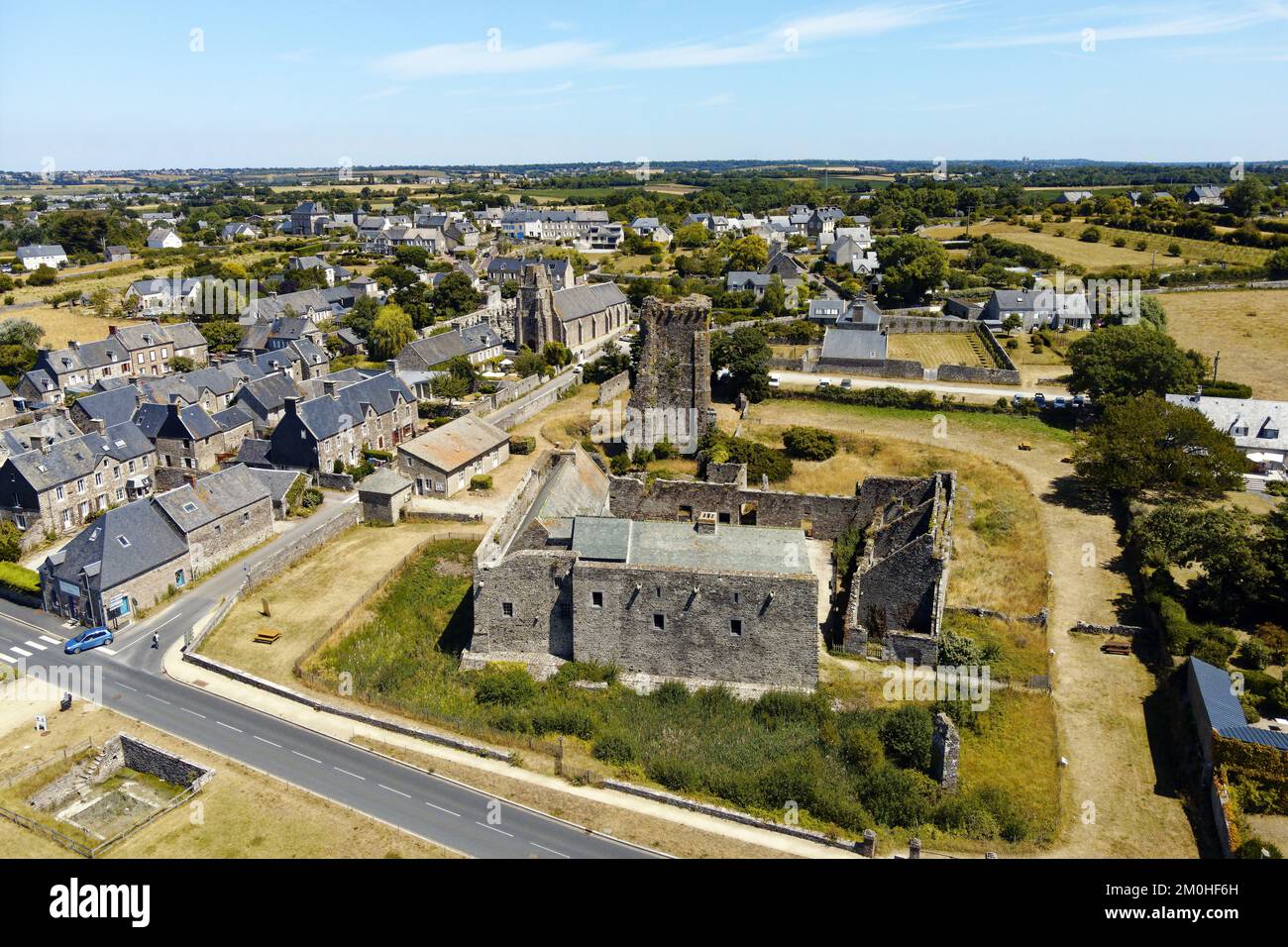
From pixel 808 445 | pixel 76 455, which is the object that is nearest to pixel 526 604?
pixel 808 445

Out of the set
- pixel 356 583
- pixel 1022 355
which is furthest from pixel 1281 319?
pixel 356 583

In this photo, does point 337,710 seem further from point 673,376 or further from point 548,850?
point 673,376

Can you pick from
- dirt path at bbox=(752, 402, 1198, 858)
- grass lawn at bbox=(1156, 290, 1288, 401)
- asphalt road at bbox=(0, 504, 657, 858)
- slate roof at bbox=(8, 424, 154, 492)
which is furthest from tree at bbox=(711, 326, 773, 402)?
asphalt road at bbox=(0, 504, 657, 858)

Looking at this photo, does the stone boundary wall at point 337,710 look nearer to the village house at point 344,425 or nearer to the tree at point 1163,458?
the village house at point 344,425

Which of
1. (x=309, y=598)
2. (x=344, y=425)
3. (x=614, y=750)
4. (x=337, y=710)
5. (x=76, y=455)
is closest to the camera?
(x=614, y=750)

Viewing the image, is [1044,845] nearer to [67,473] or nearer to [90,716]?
[90,716]

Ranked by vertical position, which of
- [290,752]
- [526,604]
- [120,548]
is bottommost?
[290,752]
